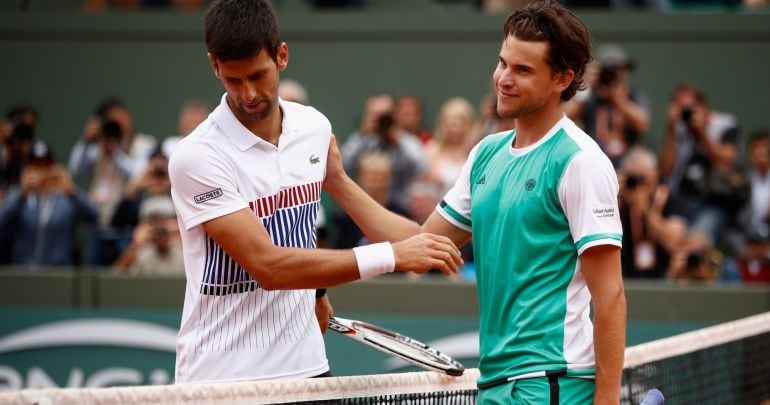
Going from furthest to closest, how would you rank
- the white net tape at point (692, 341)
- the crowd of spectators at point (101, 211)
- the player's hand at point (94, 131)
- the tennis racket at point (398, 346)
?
the player's hand at point (94, 131) → the crowd of spectators at point (101, 211) → the white net tape at point (692, 341) → the tennis racket at point (398, 346)

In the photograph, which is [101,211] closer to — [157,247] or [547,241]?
[157,247]

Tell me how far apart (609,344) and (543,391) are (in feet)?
0.85

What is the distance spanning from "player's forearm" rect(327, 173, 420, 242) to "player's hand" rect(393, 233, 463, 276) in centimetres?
65

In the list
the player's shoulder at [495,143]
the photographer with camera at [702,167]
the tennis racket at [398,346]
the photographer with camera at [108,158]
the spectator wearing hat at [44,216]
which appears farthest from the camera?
the photographer with camera at [108,158]

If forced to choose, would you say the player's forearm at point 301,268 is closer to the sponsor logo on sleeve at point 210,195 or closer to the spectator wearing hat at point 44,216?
the sponsor logo on sleeve at point 210,195

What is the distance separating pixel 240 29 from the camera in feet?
13.3

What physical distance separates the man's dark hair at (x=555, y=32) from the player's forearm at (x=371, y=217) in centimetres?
107

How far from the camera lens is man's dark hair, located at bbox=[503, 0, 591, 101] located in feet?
13.0

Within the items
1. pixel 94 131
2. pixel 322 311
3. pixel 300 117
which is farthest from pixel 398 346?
pixel 94 131

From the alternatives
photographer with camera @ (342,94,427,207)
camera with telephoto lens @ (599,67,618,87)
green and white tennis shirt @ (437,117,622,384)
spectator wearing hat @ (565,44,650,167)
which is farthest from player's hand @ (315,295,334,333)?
camera with telephoto lens @ (599,67,618,87)

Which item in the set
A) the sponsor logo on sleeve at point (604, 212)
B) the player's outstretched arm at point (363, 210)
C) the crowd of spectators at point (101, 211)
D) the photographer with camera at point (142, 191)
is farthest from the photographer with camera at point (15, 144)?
the sponsor logo on sleeve at point (604, 212)

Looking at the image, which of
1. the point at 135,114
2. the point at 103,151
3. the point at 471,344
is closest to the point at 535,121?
the point at 471,344

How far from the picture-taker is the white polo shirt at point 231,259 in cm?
411

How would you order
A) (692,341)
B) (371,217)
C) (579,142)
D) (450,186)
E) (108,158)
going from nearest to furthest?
(579,142) < (371,217) < (692,341) < (450,186) < (108,158)
